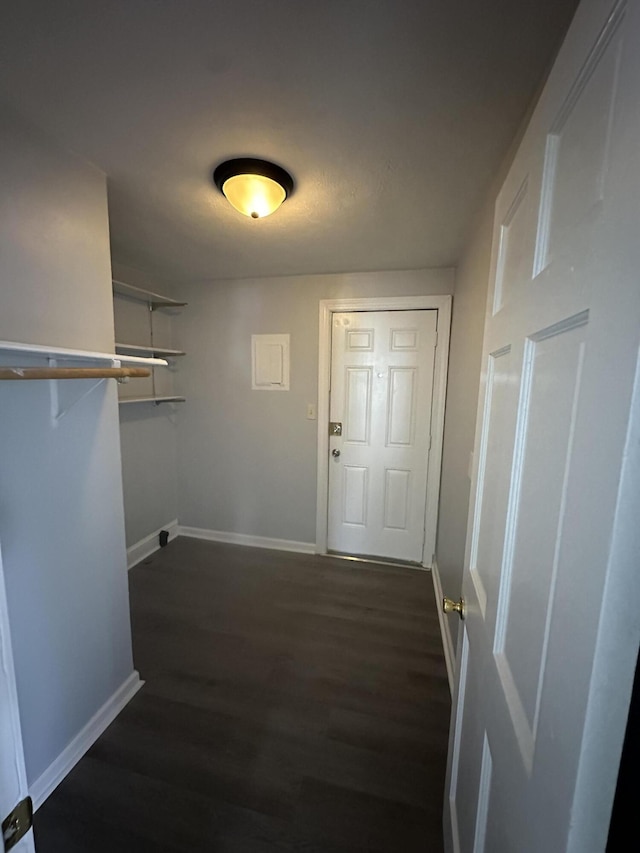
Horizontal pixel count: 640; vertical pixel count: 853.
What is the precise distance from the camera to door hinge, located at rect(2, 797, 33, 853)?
0.52 metres

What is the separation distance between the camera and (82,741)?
4.34ft

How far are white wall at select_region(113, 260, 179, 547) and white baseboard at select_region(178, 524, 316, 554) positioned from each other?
0.77 ft

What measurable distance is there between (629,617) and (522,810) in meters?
0.40

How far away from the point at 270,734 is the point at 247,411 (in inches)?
82.0

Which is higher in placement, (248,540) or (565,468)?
(565,468)

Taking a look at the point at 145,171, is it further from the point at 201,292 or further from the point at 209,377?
the point at 209,377

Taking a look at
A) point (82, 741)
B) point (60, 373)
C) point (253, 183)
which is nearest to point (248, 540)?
point (82, 741)

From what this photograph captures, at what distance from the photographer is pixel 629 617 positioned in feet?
1.00

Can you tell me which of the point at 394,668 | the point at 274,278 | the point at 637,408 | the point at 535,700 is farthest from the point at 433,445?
the point at 637,408

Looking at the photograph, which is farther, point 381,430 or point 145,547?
point 145,547

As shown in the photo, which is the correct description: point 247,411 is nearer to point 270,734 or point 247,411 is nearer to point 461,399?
point 461,399

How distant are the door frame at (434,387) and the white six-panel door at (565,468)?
173 cm

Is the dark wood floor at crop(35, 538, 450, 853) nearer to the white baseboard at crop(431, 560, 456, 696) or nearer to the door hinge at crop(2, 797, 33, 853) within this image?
the white baseboard at crop(431, 560, 456, 696)

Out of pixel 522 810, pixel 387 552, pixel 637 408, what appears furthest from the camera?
pixel 387 552
